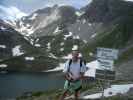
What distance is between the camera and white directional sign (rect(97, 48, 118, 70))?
2186 centimetres

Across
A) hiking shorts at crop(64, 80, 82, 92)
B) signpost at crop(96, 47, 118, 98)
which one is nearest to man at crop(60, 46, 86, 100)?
hiking shorts at crop(64, 80, 82, 92)

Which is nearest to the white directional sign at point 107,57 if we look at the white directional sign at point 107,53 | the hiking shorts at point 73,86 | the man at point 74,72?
the white directional sign at point 107,53

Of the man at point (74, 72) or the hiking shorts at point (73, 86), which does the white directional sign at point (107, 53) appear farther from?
the hiking shorts at point (73, 86)

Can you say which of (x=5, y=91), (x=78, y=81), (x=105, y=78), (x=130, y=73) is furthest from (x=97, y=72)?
(x=130, y=73)

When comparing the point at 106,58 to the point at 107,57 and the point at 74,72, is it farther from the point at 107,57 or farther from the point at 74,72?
the point at 74,72

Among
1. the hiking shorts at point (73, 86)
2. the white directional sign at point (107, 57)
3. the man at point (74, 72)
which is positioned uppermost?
the white directional sign at point (107, 57)

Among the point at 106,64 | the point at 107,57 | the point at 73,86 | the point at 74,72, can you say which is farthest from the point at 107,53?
the point at 73,86

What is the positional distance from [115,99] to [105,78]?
15.8ft

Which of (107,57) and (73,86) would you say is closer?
(73,86)

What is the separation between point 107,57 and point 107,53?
24cm

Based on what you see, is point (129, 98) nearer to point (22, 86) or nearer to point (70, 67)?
point (70, 67)

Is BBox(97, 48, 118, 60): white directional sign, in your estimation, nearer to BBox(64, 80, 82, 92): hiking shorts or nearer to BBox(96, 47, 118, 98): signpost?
BBox(96, 47, 118, 98): signpost

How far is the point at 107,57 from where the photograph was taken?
22.0 meters

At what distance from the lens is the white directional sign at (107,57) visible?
21.9 metres
